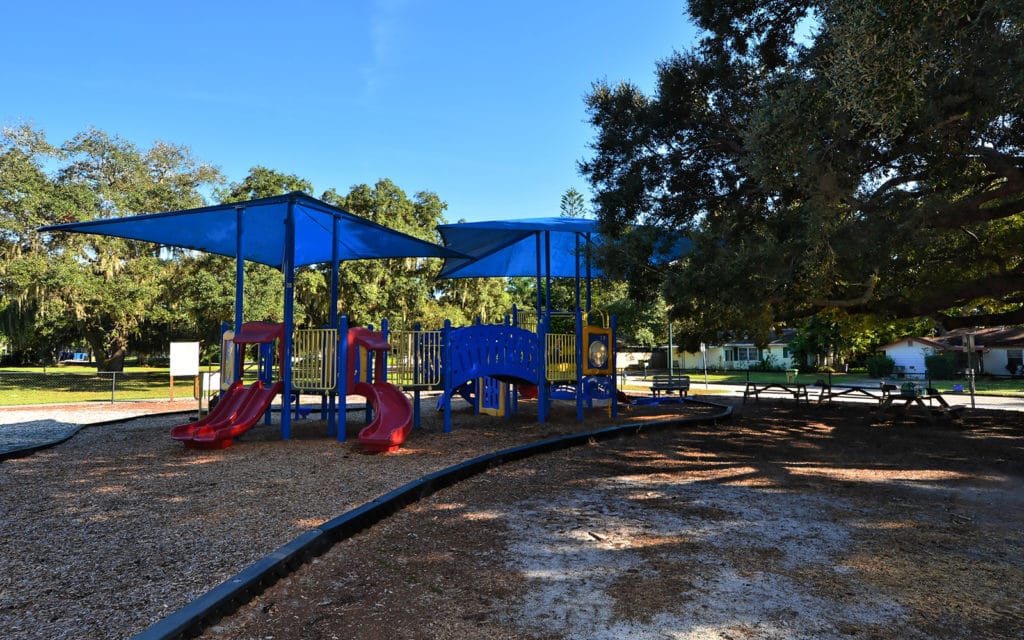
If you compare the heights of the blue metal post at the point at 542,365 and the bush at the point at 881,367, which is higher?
the blue metal post at the point at 542,365

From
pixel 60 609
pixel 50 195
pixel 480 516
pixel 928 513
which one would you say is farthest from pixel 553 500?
pixel 50 195

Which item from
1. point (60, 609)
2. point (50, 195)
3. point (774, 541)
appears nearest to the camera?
point (60, 609)

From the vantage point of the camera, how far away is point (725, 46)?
11562mm

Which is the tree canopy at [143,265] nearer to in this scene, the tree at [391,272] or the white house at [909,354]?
the tree at [391,272]

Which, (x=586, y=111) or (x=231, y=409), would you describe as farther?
(x=586, y=111)

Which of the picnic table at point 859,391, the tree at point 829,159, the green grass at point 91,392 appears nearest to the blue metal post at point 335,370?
the tree at point 829,159

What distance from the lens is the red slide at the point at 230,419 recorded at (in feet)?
27.1

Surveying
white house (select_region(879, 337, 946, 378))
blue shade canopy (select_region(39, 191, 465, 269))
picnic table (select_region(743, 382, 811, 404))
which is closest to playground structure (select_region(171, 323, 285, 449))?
blue shade canopy (select_region(39, 191, 465, 269))

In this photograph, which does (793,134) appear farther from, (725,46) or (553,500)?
(553,500)

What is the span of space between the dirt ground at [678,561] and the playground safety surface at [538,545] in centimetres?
2

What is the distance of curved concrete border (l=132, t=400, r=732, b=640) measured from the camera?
277 centimetres

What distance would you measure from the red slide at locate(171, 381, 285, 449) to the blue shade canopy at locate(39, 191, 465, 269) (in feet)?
9.71

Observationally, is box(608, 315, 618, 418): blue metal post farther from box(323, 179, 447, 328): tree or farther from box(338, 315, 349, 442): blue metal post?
box(323, 179, 447, 328): tree

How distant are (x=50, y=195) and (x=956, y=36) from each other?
1216 inches
